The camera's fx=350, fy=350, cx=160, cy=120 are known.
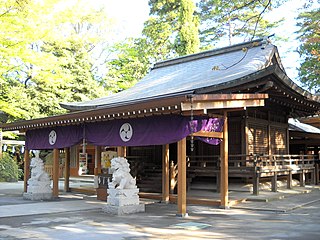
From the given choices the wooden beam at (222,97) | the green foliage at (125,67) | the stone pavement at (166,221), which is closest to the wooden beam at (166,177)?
the stone pavement at (166,221)

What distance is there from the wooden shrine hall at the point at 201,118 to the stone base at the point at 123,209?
4.49 ft

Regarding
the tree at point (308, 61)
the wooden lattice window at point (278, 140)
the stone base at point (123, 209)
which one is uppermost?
the tree at point (308, 61)

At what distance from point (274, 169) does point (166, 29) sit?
775 inches

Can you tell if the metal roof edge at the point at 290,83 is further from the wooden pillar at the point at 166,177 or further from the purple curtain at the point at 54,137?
the purple curtain at the point at 54,137

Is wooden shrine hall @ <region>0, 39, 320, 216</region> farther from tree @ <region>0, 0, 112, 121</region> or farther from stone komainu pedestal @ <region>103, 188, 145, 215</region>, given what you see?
tree @ <region>0, 0, 112, 121</region>

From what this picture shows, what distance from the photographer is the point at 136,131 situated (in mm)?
10078

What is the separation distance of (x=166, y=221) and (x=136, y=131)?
285 cm

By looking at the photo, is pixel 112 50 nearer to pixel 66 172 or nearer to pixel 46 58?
pixel 46 58

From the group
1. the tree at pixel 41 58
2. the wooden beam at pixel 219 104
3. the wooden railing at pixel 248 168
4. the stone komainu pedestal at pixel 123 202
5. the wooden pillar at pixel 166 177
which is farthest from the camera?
the tree at pixel 41 58

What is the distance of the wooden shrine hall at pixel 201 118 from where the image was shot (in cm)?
890

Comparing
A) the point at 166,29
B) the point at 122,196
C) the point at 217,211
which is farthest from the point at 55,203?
the point at 166,29

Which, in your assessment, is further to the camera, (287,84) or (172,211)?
(287,84)

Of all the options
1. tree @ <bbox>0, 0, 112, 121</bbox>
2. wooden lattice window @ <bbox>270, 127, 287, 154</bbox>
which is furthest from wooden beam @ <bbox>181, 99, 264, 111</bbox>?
tree @ <bbox>0, 0, 112, 121</bbox>

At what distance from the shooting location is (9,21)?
1599cm
